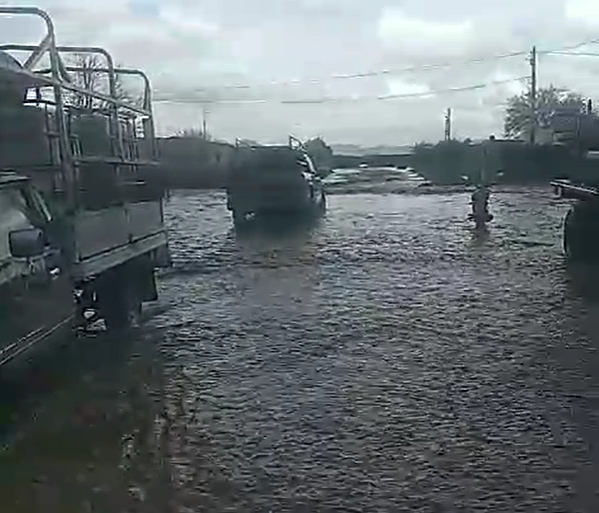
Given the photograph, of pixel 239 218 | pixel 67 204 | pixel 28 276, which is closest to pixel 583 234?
pixel 239 218

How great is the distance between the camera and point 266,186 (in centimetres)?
2553

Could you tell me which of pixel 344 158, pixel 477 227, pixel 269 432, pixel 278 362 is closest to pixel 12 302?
pixel 269 432

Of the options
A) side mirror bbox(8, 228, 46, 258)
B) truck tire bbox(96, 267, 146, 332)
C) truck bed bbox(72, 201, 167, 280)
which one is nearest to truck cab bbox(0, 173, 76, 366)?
side mirror bbox(8, 228, 46, 258)

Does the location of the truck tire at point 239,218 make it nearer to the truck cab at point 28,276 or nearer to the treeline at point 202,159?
the treeline at point 202,159

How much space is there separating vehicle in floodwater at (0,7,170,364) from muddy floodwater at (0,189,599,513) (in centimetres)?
63

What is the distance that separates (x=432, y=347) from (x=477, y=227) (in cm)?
1421

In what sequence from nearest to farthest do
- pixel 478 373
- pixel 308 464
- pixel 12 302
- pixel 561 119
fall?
pixel 308 464, pixel 12 302, pixel 478 373, pixel 561 119

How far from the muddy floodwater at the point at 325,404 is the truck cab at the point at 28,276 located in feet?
2.01

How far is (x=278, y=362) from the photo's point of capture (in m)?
8.46

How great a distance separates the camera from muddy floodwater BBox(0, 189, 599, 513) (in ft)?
17.4

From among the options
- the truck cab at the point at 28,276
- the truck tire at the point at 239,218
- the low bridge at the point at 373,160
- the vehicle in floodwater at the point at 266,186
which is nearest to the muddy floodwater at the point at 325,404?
the truck cab at the point at 28,276

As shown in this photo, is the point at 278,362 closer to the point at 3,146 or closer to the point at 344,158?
the point at 3,146

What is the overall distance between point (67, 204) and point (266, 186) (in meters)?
18.0

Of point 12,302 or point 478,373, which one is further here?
point 478,373
